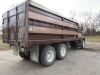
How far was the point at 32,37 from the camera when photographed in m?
4.48

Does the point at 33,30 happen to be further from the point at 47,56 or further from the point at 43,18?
the point at 47,56

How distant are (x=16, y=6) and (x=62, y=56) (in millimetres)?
3584

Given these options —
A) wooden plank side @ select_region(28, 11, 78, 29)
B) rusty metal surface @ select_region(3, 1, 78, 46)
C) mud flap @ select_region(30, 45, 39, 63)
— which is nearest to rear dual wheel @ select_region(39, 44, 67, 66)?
mud flap @ select_region(30, 45, 39, 63)

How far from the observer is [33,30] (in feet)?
14.6

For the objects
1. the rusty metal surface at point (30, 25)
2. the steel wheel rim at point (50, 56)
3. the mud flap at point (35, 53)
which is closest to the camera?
the rusty metal surface at point (30, 25)

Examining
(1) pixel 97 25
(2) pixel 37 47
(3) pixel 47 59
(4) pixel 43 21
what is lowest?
(3) pixel 47 59

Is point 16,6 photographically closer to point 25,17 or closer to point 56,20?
point 25,17

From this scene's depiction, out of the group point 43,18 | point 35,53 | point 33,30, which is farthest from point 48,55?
point 43,18

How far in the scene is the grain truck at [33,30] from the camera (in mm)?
4367

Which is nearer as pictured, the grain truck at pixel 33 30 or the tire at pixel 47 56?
the grain truck at pixel 33 30

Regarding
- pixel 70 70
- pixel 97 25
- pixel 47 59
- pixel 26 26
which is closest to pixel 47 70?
pixel 47 59

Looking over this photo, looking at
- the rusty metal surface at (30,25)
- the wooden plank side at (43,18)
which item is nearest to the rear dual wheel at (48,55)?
the rusty metal surface at (30,25)

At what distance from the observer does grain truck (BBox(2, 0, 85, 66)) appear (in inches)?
172

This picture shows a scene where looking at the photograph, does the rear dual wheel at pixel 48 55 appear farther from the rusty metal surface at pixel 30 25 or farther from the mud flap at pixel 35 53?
the rusty metal surface at pixel 30 25
